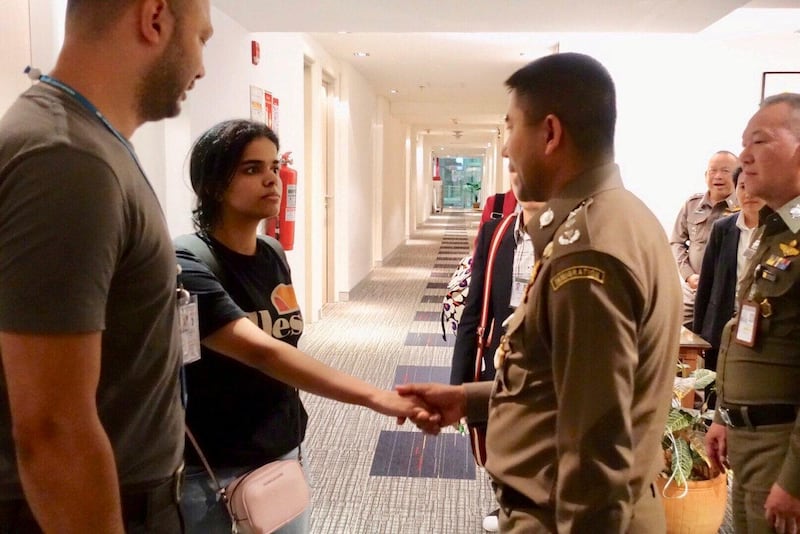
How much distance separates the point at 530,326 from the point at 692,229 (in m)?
3.63

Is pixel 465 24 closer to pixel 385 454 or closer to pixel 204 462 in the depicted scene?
pixel 385 454

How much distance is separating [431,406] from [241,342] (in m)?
0.56

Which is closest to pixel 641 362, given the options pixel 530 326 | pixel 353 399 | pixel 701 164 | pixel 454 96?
pixel 530 326

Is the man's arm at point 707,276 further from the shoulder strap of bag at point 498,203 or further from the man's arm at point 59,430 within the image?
the man's arm at point 59,430

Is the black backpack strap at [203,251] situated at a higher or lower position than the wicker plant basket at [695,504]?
higher

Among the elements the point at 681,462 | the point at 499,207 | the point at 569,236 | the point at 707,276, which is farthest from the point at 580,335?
the point at 707,276

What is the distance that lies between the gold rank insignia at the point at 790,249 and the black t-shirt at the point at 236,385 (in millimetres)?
1308

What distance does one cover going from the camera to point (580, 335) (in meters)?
1.02

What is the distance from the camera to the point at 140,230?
86cm

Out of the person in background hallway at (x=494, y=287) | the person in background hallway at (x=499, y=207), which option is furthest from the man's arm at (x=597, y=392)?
the person in background hallway at (x=499, y=207)

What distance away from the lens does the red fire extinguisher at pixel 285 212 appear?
450 cm

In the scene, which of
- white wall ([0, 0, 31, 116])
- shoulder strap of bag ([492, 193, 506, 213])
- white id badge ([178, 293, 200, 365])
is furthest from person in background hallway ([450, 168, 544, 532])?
white wall ([0, 0, 31, 116])

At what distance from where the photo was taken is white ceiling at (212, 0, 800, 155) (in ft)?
11.6

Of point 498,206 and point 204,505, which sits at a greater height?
point 498,206
